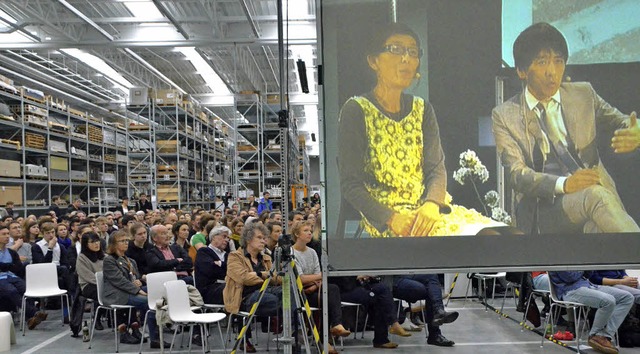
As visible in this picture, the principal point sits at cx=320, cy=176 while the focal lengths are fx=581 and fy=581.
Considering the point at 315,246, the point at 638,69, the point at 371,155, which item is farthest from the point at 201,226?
the point at 638,69

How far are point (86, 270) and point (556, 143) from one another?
17.2 ft

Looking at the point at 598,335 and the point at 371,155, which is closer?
the point at 371,155

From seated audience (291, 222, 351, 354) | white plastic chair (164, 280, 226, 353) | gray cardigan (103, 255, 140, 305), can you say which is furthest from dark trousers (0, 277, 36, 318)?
seated audience (291, 222, 351, 354)

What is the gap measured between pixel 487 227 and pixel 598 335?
7.65 ft

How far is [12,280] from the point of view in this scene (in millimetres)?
7391

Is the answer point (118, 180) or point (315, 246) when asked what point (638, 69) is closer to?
point (315, 246)

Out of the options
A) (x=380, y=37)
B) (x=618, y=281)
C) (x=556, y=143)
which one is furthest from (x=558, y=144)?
(x=618, y=281)

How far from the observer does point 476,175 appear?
14.8ft

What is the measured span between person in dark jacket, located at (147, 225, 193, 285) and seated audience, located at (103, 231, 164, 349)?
1.36 feet

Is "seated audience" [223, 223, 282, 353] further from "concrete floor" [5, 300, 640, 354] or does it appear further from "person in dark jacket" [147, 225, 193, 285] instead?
"person in dark jacket" [147, 225, 193, 285]

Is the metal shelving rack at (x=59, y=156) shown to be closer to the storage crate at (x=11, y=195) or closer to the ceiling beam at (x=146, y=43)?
the storage crate at (x=11, y=195)

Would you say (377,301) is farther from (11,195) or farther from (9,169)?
(11,195)

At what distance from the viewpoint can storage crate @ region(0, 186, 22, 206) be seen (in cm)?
1345

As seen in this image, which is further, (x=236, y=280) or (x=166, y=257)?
(x=166, y=257)
